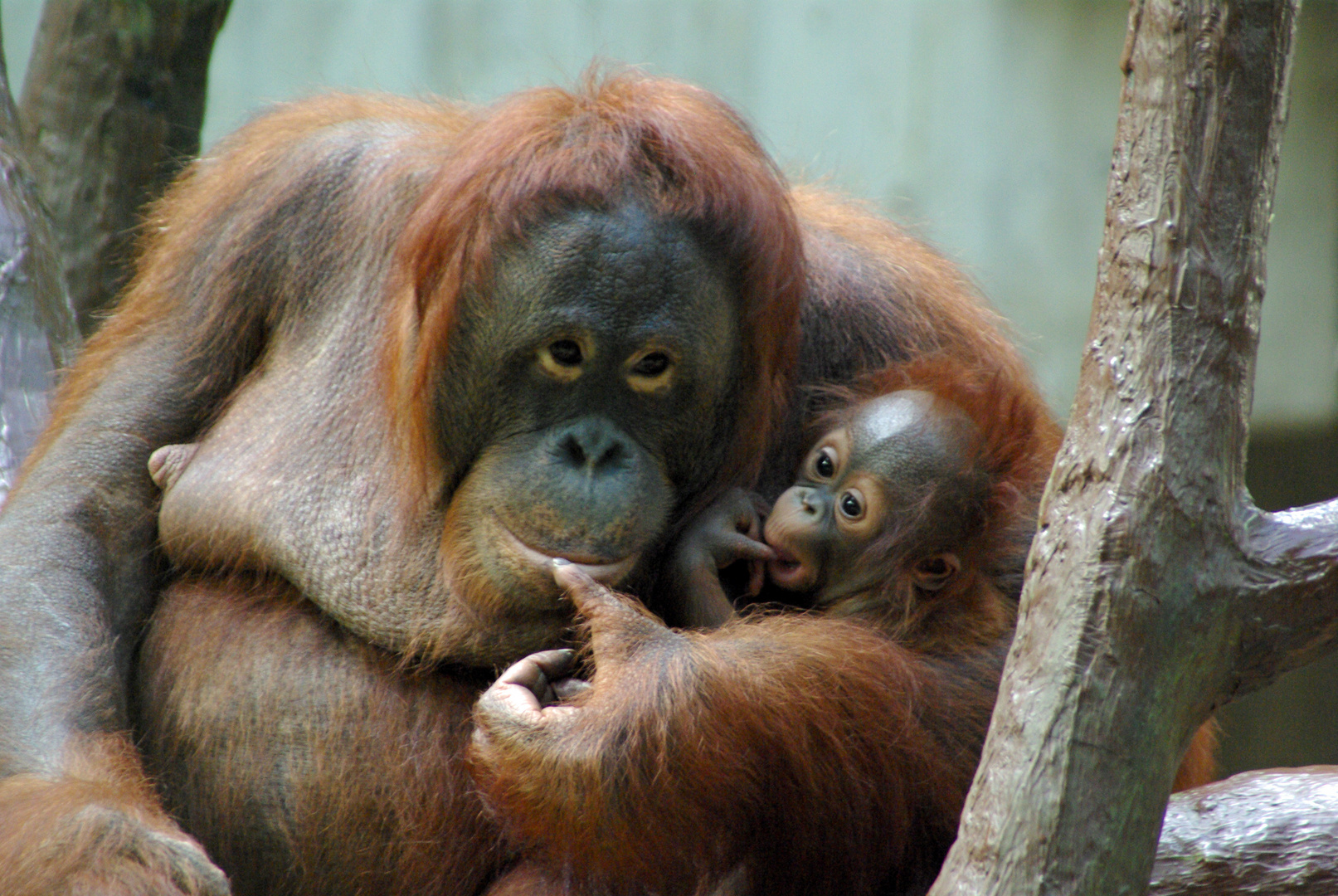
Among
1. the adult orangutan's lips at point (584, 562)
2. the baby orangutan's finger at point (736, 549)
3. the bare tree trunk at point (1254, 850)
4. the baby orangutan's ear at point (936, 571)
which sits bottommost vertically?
the bare tree trunk at point (1254, 850)

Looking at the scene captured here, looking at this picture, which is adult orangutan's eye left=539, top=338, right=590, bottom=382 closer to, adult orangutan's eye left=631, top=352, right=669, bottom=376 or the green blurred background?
adult orangutan's eye left=631, top=352, right=669, bottom=376

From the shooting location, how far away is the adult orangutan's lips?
1936 millimetres

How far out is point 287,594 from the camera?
2240 millimetres

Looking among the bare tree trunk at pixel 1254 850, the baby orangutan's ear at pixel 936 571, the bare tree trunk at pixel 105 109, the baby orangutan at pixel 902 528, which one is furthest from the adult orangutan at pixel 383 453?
the bare tree trunk at pixel 105 109

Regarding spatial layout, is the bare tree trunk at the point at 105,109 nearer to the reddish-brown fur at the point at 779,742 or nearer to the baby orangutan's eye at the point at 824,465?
the baby orangutan's eye at the point at 824,465

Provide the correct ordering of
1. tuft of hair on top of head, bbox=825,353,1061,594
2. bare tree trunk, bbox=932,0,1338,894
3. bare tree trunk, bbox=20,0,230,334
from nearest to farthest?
bare tree trunk, bbox=932,0,1338,894 → tuft of hair on top of head, bbox=825,353,1061,594 → bare tree trunk, bbox=20,0,230,334

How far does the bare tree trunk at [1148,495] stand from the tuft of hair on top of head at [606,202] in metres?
0.66

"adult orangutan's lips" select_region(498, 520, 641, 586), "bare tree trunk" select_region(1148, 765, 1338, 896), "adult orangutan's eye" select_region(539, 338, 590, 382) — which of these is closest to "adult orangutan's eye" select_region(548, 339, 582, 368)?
"adult orangutan's eye" select_region(539, 338, 590, 382)

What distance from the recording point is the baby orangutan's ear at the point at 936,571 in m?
2.18

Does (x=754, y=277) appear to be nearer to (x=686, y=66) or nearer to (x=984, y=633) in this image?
(x=984, y=633)

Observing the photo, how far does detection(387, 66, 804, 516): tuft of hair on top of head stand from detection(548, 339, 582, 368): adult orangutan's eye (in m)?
0.14

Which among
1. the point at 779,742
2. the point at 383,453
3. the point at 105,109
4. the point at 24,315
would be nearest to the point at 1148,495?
the point at 779,742

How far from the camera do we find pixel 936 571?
2.20 meters

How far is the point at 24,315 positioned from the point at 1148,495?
238 centimetres
